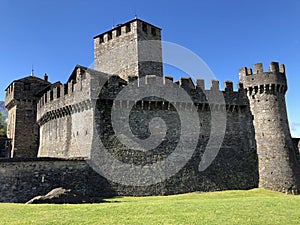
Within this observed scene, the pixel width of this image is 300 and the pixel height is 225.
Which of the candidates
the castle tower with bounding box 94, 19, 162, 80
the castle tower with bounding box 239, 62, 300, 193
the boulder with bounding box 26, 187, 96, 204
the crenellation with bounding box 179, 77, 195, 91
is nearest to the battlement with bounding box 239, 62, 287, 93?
the castle tower with bounding box 239, 62, 300, 193

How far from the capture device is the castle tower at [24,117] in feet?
96.5

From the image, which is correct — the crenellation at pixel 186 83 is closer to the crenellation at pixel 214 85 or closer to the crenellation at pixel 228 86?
the crenellation at pixel 214 85

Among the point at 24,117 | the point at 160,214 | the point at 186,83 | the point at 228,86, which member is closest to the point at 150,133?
the point at 186,83

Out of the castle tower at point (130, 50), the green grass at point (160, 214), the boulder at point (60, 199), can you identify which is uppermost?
the castle tower at point (130, 50)

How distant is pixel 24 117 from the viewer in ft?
98.3

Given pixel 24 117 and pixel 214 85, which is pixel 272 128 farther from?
pixel 24 117

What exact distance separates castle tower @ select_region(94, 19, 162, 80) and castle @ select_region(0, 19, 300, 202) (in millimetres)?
94

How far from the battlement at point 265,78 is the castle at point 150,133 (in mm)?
82

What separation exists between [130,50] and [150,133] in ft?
27.1

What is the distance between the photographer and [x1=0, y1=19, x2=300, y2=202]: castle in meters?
19.5

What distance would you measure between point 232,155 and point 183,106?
5612 mm

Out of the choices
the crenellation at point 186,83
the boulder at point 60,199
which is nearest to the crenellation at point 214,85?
the crenellation at point 186,83

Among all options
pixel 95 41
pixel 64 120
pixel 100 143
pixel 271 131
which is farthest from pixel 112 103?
pixel 271 131

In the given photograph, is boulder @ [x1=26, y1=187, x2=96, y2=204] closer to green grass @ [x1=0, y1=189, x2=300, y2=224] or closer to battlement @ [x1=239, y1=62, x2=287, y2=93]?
green grass @ [x1=0, y1=189, x2=300, y2=224]
